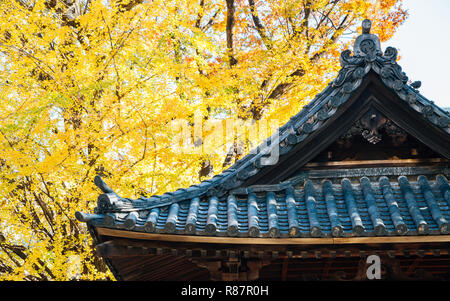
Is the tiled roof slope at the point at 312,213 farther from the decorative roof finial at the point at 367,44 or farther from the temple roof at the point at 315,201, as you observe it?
the decorative roof finial at the point at 367,44

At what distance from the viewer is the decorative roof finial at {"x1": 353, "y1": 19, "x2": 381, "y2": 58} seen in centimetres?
Result: 579

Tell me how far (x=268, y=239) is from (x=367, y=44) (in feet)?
9.71

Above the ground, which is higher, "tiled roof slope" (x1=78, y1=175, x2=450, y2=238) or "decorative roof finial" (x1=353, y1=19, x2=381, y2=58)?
"decorative roof finial" (x1=353, y1=19, x2=381, y2=58)

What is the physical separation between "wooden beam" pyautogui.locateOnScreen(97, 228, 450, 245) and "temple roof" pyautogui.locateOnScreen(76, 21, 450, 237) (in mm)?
66

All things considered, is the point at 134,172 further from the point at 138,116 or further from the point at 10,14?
the point at 10,14

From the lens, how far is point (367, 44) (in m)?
5.93

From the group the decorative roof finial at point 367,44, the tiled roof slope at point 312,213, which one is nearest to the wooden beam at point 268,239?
the tiled roof slope at point 312,213

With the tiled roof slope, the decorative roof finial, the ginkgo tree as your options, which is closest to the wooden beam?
the tiled roof slope

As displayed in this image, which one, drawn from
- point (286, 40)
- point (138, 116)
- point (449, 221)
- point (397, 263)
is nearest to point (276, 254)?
point (397, 263)

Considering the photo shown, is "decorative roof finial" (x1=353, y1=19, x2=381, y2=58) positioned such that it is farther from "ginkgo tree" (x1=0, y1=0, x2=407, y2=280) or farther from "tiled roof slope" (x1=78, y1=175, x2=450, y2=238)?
"ginkgo tree" (x1=0, y1=0, x2=407, y2=280)

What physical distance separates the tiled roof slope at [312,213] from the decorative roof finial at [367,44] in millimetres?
1643

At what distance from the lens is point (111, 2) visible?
12.9 m
